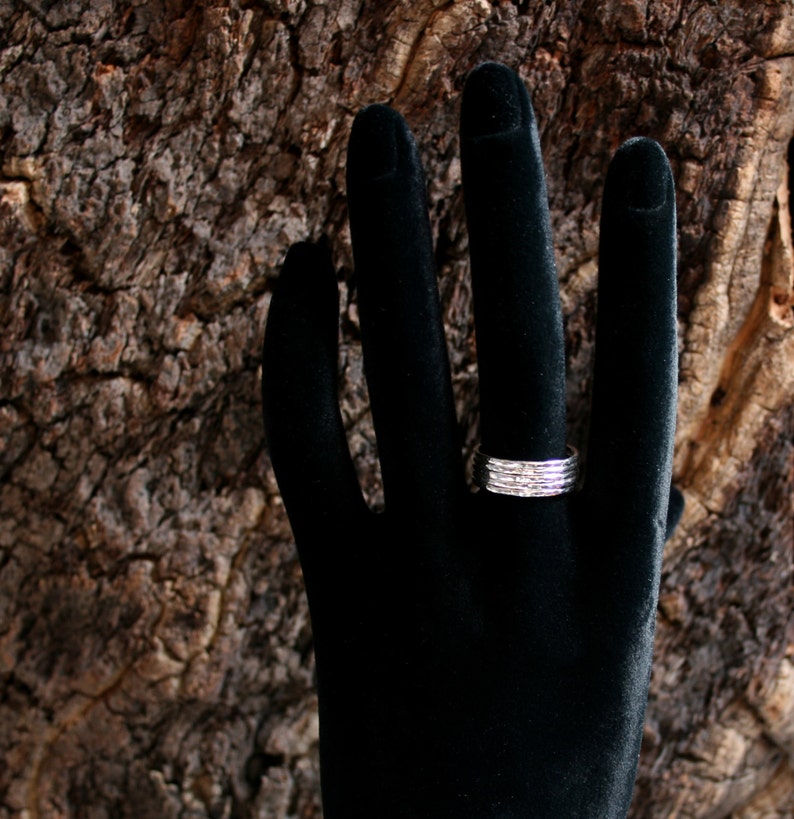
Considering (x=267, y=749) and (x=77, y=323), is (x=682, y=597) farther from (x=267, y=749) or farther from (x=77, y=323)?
(x=77, y=323)

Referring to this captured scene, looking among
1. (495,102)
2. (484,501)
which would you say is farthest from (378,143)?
(484,501)

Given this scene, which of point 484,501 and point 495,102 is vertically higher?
A: point 495,102

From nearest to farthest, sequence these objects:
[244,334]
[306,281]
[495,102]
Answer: [495,102] < [306,281] < [244,334]

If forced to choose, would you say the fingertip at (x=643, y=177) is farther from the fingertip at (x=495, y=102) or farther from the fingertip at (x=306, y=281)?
the fingertip at (x=306, y=281)

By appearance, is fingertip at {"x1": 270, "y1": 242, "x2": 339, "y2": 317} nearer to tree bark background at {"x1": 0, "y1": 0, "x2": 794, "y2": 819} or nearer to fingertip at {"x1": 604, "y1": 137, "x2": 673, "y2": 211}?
tree bark background at {"x1": 0, "y1": 0, "x2": 794, "y2": 819}

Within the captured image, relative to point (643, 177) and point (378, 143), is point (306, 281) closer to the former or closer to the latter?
point (378, 143)
